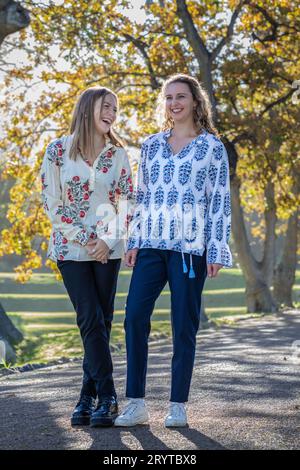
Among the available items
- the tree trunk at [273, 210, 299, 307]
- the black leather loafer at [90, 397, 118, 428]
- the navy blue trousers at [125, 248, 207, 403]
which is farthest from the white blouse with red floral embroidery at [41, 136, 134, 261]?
the tree trunk at [273, 210, 299, 307]

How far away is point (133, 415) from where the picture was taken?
602 centimetres

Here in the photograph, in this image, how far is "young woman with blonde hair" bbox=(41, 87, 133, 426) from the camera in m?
6.11

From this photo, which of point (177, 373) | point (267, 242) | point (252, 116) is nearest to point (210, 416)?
point (177, 373)

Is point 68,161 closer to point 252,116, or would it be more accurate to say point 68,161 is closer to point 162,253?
point 162,253

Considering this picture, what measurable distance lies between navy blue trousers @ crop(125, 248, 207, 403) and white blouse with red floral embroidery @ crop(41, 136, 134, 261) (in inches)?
11.0

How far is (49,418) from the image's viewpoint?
21.8 feet

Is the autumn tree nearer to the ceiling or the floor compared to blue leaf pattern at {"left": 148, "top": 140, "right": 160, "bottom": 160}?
nearer to the ceiling

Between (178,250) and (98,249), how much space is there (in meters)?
0.50

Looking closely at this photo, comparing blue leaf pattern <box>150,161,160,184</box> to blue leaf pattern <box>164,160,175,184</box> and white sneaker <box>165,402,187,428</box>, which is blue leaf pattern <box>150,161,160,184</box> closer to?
blue leaf pattern <box>164,160,175,184</box>

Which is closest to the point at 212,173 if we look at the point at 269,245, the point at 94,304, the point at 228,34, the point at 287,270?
the point at 94,304

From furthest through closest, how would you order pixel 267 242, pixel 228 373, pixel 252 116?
1. pixel 267 242
2. pixel 252 116
3. pixel 228 373

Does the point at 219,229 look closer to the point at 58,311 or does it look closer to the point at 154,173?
the point at 154,173
